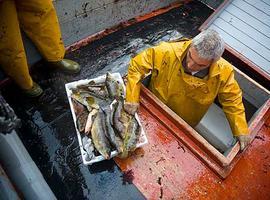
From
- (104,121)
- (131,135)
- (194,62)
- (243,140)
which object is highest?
(194,62)

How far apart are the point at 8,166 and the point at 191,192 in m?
2.13

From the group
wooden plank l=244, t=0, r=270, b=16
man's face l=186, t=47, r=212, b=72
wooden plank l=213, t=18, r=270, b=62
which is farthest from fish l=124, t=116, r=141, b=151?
Answer: wooden plank l=244, t=0, r=270, b=16

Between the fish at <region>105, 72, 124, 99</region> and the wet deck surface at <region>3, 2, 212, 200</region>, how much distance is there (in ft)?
2.31

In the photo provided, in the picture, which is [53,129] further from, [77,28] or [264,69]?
[264,69]

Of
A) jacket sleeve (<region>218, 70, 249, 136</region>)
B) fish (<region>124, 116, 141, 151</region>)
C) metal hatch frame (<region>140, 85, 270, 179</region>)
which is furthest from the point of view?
jacket sleeve (<region>218, 70, 249, 136</region>)

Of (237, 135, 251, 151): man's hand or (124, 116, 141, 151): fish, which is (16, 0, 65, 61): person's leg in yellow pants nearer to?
(124, 116, 141, 151): fish

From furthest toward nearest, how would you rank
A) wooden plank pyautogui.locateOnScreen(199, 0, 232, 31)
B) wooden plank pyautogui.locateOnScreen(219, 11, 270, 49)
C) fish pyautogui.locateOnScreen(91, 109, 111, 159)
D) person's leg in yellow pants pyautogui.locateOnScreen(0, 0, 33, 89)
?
wooden plank pyautogui.locateOnScreen(199, 0, 232, 31) → wooden plank pyautogui.locateOnScreen(219, 11, 270, 49) → fish pyautogui.locateOnScreen(91, 109, 111, 159) → person's leg in yellow pants pyautogui.locateOnScreen(0, 0, 33, 89)

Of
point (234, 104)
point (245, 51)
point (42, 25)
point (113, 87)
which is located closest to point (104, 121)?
point (113, 87)

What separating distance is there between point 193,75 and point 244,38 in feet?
6.78

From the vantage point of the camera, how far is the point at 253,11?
5965 millimetres

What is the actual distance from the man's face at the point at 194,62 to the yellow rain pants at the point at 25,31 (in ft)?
5.98

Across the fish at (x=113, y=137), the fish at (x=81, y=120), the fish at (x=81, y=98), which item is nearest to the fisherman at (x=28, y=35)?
the fish at (x=81, y=98)

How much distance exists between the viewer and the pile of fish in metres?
3.71

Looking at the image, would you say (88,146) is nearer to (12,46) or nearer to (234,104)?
(12,46)
